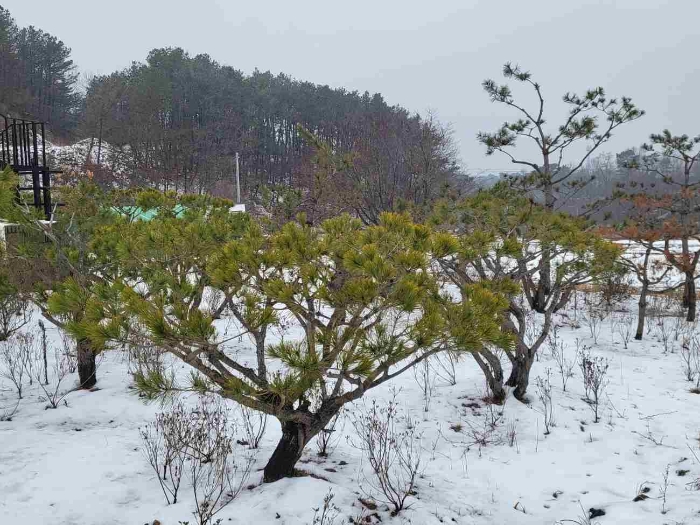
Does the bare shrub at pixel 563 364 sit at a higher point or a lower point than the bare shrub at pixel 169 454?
lower

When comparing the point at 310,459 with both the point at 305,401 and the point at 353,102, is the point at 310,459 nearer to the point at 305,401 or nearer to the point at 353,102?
the point at 305,401

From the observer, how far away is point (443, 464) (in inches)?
155

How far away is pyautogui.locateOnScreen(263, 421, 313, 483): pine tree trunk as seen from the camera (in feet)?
10.7

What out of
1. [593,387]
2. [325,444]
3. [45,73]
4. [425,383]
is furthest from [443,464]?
[45,73]

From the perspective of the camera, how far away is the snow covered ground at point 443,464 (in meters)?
3.06

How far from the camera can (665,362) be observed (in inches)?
262

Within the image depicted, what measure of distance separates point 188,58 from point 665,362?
126 ft

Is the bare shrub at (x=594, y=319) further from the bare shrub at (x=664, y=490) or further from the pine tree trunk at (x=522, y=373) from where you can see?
the bare shrub at (x=664, y=490)

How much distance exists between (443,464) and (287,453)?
1.41 m

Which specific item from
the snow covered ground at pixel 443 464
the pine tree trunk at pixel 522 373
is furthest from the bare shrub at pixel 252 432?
the pine tree trunk at pixel 522 373

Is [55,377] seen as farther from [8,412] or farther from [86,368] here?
[8,412]

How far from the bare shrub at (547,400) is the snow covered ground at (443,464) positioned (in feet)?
0.25

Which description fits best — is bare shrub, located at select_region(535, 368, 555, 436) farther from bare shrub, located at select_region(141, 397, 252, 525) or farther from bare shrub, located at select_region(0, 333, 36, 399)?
bare shrub, located at select_region(0, 333, 36, 399)

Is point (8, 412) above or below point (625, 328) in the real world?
above
